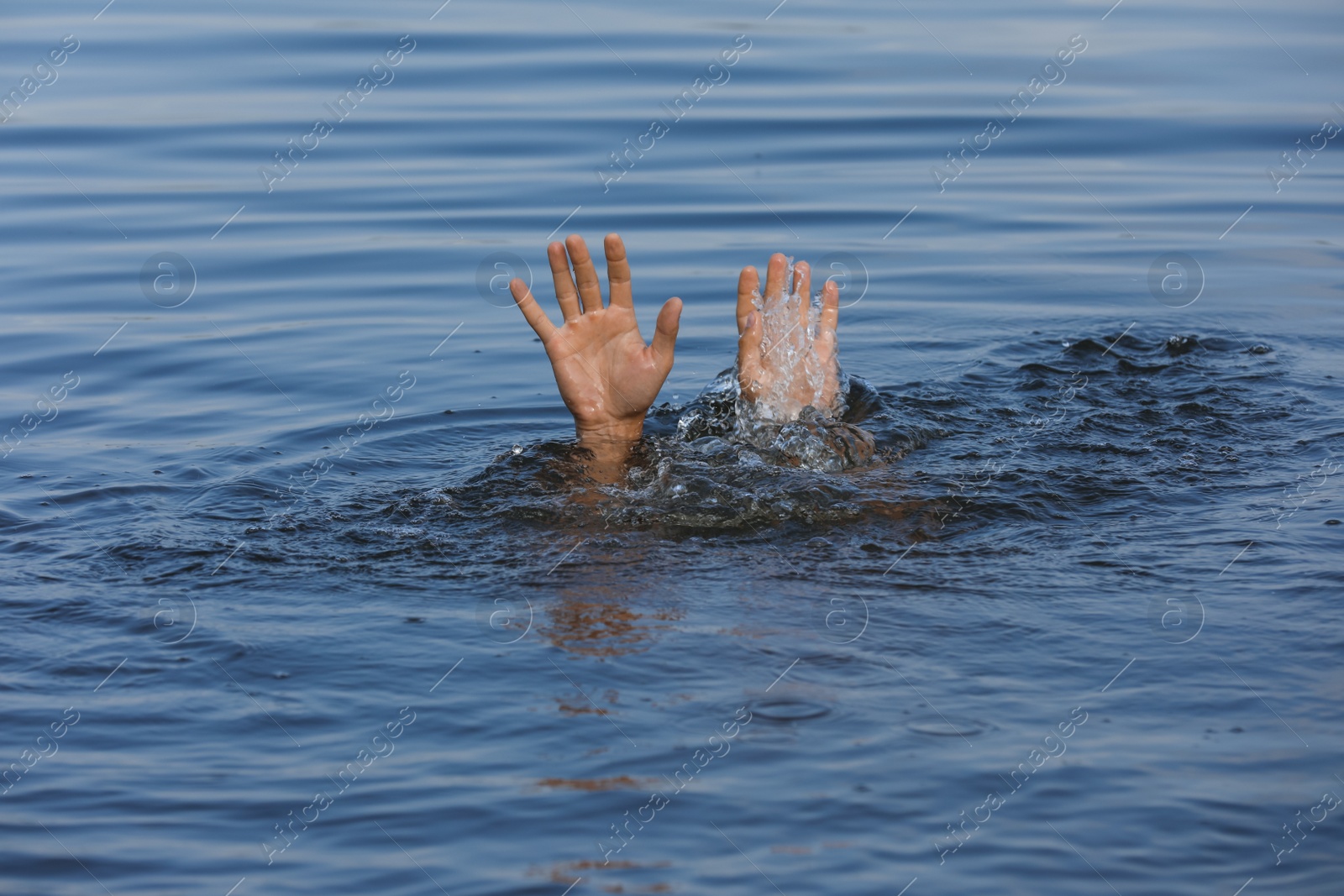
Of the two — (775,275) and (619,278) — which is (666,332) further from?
(775,275)

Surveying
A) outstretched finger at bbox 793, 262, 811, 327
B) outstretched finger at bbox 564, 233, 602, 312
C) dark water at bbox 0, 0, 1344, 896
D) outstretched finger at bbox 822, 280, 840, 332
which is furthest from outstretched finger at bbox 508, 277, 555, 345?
outstretched finger at bbox 822, 280, 840, 332

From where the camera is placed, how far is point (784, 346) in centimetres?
620

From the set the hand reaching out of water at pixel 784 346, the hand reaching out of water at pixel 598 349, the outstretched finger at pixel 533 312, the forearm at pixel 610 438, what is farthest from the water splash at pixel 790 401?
the outstretched finger at pixel 533 312

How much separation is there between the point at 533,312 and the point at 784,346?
138 centimetres

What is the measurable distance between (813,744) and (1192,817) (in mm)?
925

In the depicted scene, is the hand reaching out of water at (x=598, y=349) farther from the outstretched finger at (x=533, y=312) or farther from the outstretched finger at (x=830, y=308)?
the outstretched finger at (x=830, y=308)

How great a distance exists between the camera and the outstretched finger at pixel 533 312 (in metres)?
5.27

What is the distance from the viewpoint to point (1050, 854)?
301cm

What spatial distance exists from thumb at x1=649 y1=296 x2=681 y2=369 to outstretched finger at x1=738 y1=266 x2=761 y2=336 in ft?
2.32

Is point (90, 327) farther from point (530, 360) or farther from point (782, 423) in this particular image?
point (782, 423)

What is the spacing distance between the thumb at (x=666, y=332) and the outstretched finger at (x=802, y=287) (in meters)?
1.15

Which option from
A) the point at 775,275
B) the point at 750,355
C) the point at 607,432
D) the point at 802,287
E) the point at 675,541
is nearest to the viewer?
the point at 675,541

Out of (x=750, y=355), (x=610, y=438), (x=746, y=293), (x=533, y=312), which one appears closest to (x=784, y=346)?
(x=750, y=355)

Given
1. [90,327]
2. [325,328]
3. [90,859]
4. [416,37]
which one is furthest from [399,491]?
[416,37]
